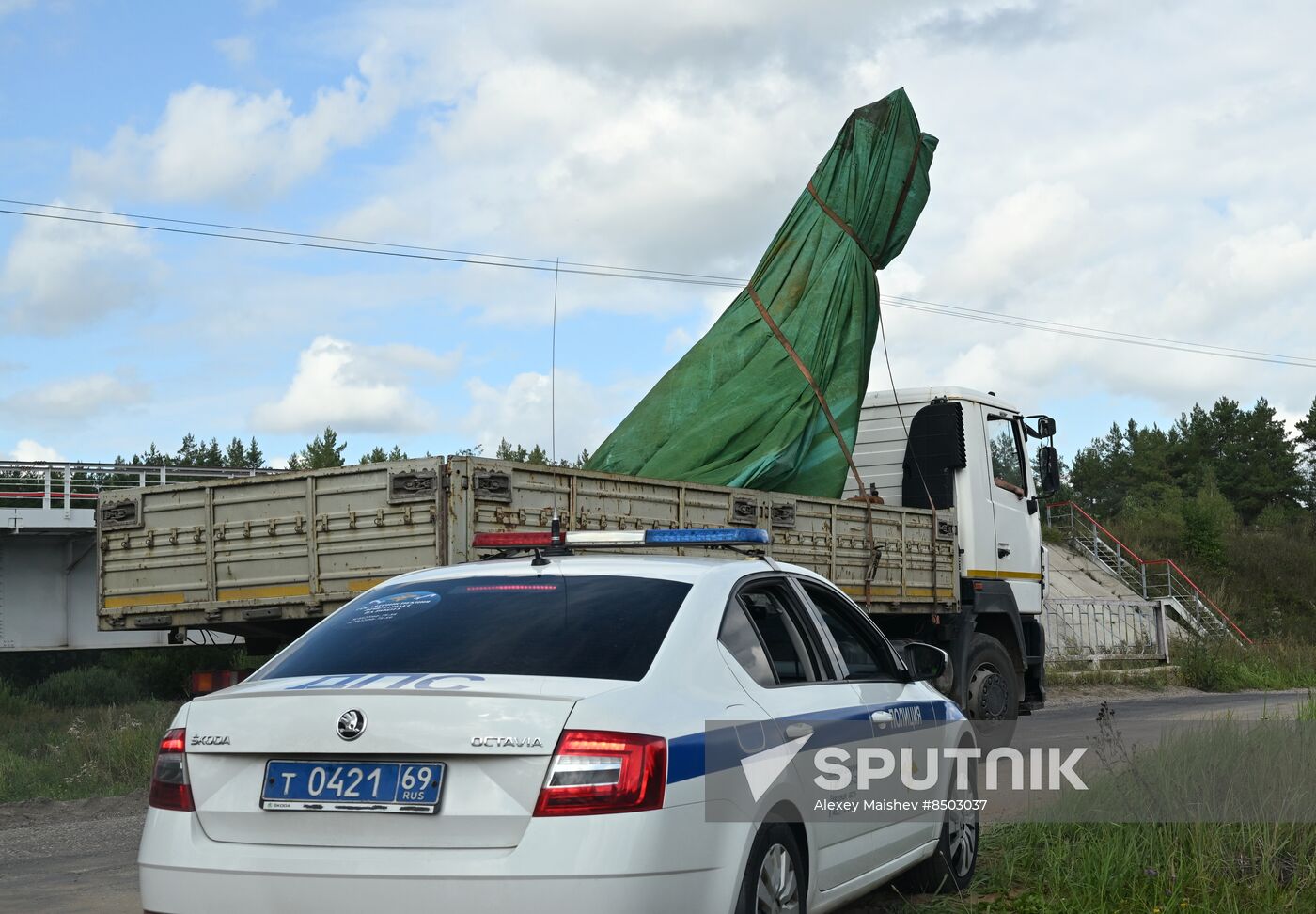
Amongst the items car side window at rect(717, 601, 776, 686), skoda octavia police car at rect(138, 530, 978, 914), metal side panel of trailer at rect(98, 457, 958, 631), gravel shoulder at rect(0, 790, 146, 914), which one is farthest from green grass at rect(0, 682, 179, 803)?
car side window at rect(717, 601, 776, 686)

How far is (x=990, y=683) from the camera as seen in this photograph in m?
12.3

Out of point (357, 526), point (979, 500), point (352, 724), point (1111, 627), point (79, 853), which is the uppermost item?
point (979, 500)

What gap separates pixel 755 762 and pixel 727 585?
2.33 feet

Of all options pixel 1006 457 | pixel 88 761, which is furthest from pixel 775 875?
pixel 88 761

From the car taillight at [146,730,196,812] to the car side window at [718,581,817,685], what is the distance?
1667 millimetres

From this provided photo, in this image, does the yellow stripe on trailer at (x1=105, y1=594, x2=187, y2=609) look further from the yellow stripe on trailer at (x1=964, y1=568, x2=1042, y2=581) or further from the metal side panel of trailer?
the yellow stripe on trailer at (x1=964, y1=568, x2=1042, y2=581)

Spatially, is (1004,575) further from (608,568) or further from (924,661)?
(608,568)

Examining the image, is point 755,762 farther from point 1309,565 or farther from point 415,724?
point 1309,565

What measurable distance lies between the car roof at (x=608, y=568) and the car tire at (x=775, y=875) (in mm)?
869

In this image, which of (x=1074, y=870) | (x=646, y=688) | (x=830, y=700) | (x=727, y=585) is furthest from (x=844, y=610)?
(x=646, y=688)

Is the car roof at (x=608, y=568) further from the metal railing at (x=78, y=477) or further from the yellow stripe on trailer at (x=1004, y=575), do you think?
the metal railing at (x=78, y=477)

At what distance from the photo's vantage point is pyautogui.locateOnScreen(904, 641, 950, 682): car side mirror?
5980mm

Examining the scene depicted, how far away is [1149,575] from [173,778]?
42.7m

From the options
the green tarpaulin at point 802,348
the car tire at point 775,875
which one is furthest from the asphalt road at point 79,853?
the green tarpaulin at point 802,348
